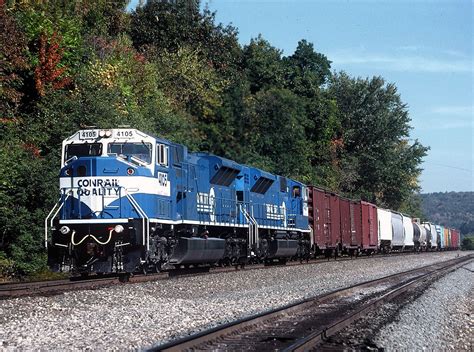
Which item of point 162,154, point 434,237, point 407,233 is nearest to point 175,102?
point 407,233

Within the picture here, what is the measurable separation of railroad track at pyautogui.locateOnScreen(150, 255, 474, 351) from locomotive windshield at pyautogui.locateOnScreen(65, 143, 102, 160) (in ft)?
22.6

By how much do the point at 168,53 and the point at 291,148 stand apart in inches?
435

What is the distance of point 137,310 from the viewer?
11.4 m

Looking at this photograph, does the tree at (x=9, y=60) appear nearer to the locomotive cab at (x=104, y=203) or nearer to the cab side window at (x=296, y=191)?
the locomotive cab at (x=104, y=203)

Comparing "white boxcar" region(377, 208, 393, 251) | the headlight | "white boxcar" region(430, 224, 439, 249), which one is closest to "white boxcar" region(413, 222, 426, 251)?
"white boxcar" region(430, 224, 439, 249)

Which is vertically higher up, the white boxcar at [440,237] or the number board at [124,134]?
the number board at [124,134]

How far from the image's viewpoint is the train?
16031 mm

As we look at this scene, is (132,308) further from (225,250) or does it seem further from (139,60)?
(139,60)

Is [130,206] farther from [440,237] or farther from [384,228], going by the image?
[440,237]

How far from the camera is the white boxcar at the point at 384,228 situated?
47.2 metres

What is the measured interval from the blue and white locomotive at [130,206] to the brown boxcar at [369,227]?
22302mm

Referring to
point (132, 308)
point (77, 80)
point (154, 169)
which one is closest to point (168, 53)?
point (77, 80)

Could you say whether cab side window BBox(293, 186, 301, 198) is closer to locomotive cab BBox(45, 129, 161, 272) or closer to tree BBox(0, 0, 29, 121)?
tree BBox(0, 0, 29, 121)

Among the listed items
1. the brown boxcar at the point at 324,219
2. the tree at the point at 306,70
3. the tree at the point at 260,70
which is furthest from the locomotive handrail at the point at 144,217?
the tree at the point at 306,70
